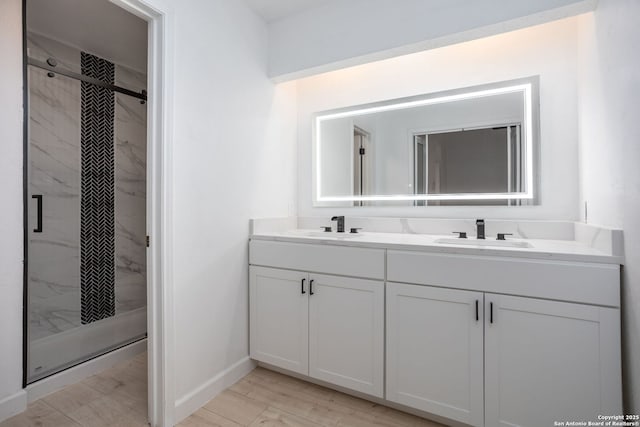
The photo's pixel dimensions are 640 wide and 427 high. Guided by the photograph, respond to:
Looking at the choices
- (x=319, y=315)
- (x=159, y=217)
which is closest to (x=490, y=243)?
(x=319, y=315)

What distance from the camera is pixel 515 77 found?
1.86 m

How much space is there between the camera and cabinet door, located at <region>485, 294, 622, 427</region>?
1197 millimetres

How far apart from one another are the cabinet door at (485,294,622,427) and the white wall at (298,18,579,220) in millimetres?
738

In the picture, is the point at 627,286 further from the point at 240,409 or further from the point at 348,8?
the point at 348,8

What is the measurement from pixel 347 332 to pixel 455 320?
580mm

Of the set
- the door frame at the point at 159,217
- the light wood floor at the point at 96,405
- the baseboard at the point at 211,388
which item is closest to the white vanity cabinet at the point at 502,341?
the baseboard at the point at 211,388

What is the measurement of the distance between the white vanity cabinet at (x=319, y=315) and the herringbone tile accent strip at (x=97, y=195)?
4.90 feet

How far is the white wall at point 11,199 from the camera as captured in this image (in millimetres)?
1557

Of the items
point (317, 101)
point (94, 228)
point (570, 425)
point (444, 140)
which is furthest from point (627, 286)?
point (94, 228)

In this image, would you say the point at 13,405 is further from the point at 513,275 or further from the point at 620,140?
the point at 620,140

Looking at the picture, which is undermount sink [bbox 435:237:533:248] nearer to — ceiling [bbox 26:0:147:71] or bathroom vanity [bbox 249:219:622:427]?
bathroom vanity [bbox 249:219:622:427]

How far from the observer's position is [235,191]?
1953 mm

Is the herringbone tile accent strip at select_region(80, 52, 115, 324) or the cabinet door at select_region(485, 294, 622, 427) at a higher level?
the herringbone tile accent strip at select_region(80, 52, 115, 324)

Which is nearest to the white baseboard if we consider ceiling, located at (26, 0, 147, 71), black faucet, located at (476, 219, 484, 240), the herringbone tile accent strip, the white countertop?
the herringbone tile accent strip
